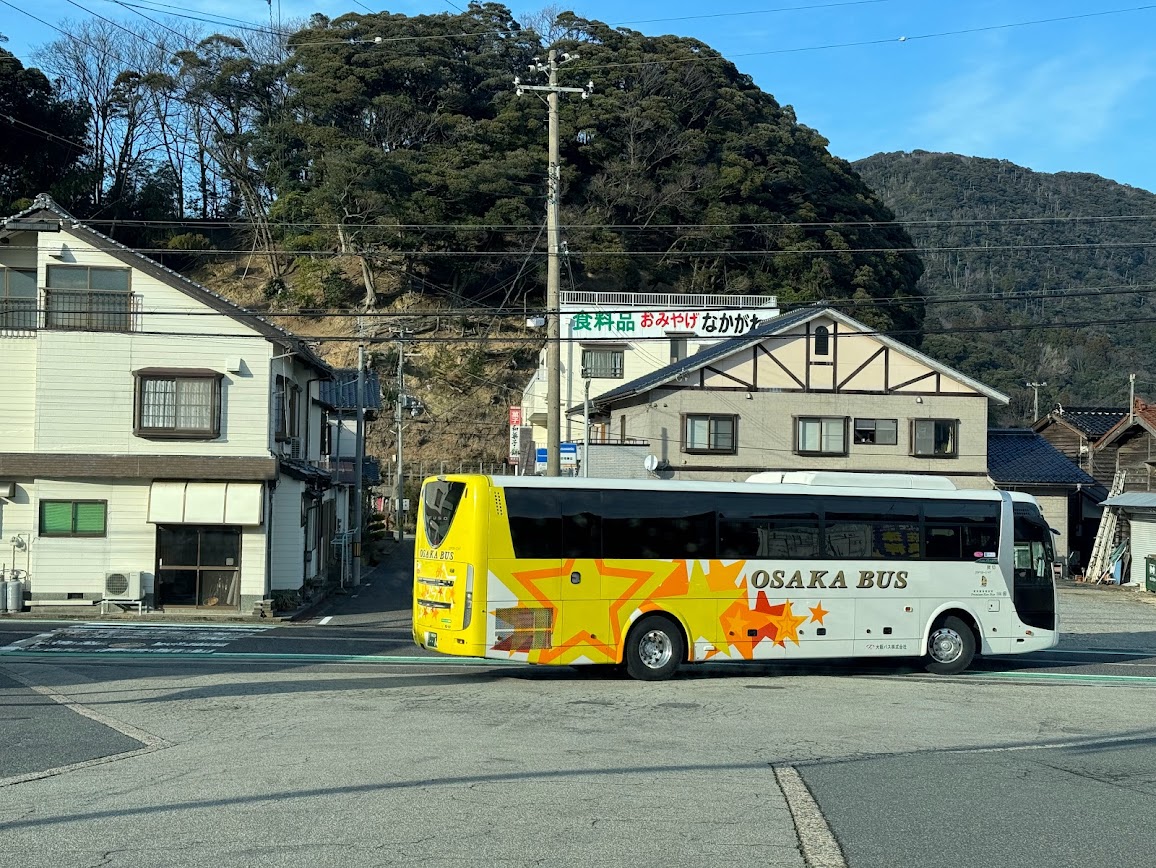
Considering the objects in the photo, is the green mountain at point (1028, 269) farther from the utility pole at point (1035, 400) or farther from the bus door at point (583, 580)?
the bus door at point (583, 580)

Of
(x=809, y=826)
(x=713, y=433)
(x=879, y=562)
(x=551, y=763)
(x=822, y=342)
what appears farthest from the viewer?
(x=822, y=342)

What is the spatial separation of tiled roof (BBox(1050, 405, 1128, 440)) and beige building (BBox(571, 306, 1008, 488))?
49.4 feet

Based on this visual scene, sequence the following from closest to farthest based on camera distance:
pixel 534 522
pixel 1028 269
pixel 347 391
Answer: pixel 534 522, pixel 347 391, pixel 1028 269

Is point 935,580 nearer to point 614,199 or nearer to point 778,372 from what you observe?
point 778,372

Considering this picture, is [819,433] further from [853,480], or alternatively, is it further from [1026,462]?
[853,480]

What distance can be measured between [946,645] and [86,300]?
20026 mm

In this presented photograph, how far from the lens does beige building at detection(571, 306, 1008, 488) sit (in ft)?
128

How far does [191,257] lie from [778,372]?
43.9 meters

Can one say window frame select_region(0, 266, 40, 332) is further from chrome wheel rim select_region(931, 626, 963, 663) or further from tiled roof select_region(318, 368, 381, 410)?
chrome wheel rim select_region(931, 626, 963, 663)

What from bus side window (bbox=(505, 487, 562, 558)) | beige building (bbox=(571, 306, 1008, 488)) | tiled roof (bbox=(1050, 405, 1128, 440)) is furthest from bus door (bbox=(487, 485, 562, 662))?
tiled roof (bbox=(1050, 405, 1128, 440))

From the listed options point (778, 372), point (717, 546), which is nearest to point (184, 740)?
point (717, 546)

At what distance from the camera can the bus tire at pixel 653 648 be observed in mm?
16500

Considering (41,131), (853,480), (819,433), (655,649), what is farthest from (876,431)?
(41,131)

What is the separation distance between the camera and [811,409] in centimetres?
3953
